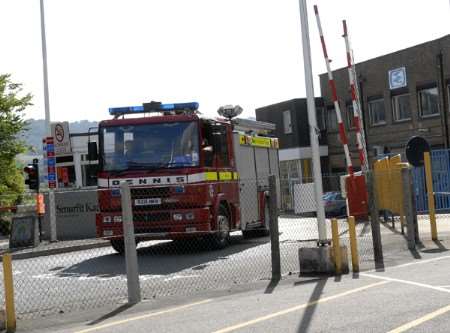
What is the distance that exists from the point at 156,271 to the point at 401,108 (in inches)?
1118

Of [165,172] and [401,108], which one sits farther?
[401,108]

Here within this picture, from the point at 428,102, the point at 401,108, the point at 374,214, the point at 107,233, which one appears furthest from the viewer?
the point at 401,108

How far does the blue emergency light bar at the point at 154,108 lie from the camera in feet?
50.3

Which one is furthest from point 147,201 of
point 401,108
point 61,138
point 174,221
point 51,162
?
point 401,108

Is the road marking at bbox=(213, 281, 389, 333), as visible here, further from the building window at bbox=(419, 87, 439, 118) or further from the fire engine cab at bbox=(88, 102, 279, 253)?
the building window at bbox=(419, 87, 439, 118)

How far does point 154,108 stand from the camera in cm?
1555

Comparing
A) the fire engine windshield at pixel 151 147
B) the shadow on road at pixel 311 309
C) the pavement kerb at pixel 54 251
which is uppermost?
the fire engine windshield at pixel 151 147

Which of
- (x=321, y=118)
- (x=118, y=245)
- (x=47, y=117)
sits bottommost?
(x=118, y=245)

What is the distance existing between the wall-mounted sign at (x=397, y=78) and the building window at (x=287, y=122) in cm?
830

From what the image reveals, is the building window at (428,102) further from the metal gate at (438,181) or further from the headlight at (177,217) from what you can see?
the headlight at (177,217)

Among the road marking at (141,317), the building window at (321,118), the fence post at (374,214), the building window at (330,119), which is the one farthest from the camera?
the building window at (321,118)

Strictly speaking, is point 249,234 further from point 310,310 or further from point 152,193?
point 310,310

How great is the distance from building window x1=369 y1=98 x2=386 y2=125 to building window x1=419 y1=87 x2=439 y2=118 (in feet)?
9.65

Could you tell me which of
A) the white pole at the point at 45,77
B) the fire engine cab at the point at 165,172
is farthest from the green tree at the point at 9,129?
the fire engine cab at the point at 165,172
